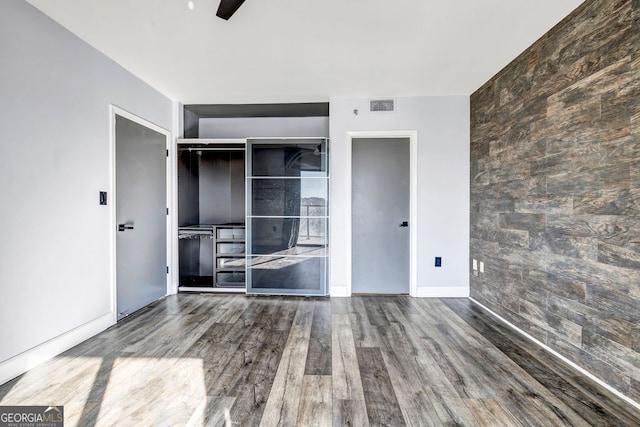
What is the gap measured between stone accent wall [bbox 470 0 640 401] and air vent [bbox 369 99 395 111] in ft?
3.80

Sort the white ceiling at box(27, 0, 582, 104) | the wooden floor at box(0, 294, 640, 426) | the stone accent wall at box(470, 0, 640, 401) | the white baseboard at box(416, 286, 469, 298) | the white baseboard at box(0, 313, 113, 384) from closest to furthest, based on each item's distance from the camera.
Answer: the wooden floor at box(0, 294, 640, 426), the stone accent wall at box(470, 0, 640, 401), the white baseboard at box(0, 313, 113, 384), the white ceiling at box(27, 0, 582, 104), the white baseboard at box(416, 286, 469, 298)

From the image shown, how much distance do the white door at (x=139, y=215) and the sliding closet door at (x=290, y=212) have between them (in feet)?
3.47

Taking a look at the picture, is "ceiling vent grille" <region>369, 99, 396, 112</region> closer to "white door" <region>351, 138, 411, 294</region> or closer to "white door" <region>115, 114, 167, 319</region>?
"white door" <region>351, 138, 411, 294</region>

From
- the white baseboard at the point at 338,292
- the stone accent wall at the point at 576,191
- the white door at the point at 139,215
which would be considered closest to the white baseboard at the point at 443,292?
the stone accent wall at the point at 576,191

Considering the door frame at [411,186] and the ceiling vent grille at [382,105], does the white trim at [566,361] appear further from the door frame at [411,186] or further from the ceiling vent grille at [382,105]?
the ceiling vent grille at [382,105]

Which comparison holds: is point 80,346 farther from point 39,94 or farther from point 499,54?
point 499,54

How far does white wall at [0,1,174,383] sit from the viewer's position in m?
1.87

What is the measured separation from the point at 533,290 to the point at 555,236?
53cm

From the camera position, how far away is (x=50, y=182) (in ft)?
7.00

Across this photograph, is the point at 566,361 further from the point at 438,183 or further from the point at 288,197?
the point at 288,197

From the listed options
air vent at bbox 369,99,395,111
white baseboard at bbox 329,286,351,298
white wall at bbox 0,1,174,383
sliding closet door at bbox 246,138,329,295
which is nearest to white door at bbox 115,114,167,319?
white wall at bbox 0,1,174,383

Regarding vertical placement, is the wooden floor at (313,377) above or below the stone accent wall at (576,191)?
below

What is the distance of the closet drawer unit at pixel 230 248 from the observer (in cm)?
381

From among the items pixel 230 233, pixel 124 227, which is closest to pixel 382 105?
pixel 230 233
